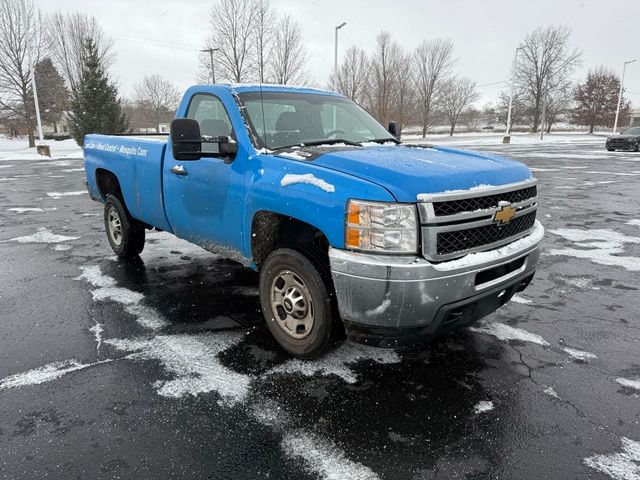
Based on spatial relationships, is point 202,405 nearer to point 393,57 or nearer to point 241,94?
point 241,94

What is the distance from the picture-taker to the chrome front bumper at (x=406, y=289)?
8.34 ft

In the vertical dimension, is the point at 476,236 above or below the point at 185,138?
below

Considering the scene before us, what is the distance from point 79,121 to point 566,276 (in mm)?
35672

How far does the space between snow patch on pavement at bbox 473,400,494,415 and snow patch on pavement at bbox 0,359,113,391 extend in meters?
2.58

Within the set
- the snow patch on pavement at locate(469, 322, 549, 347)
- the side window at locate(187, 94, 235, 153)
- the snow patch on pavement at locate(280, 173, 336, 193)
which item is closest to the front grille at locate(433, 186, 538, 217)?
the snow patch on pavement at locate(280, 173, 336, 193)

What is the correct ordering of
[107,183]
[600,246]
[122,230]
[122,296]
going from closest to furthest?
1. [122,296]
2. [122,230]
3. [107,183]
4. [600,246]

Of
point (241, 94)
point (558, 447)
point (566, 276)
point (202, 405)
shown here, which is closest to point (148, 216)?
point (241, 94)

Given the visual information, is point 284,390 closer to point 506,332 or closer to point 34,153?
point 506,332

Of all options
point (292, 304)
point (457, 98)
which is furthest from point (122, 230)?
point (457, 98)

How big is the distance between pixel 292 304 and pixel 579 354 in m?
2.25

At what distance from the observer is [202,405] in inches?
108

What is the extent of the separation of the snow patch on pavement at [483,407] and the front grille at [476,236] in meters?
0.98

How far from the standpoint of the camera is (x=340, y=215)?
2672 millimetres

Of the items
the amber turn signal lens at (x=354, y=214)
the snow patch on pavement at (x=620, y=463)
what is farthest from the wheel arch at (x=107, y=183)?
the snow patch on pavement at (x=620, y=463)
